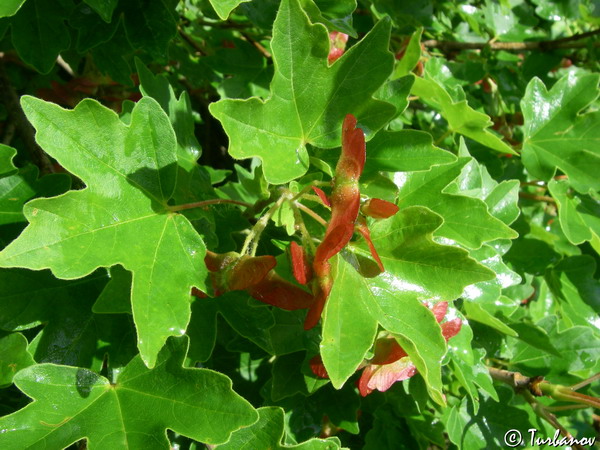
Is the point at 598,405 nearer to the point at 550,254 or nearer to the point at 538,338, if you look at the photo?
the point at 538,338

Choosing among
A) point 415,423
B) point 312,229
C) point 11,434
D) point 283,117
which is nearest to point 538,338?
point 415,423

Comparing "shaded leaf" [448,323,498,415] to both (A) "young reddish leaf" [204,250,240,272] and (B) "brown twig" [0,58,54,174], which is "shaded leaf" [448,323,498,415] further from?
(B) "brown twig" [0,58,54,174]

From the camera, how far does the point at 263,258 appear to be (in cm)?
91

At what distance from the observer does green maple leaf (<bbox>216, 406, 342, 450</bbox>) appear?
1012 mm

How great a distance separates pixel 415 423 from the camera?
1.65 m

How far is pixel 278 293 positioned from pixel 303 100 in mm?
353

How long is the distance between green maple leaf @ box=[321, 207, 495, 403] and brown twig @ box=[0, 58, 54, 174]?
85 centimetres

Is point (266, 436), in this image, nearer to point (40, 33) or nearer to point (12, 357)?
point (12, 357)

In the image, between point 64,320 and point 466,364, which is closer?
point 64,320

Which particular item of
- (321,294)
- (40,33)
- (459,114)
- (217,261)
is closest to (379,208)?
(321,294)

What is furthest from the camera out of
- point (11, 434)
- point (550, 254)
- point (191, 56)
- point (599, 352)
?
point (191, 56)

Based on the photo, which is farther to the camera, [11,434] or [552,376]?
[552,376]

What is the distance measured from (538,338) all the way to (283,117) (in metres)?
0.99

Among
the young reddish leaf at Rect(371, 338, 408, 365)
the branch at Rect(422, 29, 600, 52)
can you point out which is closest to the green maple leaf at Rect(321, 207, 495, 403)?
the young reddish leaf at Rect(371, 338, 408, 365)
